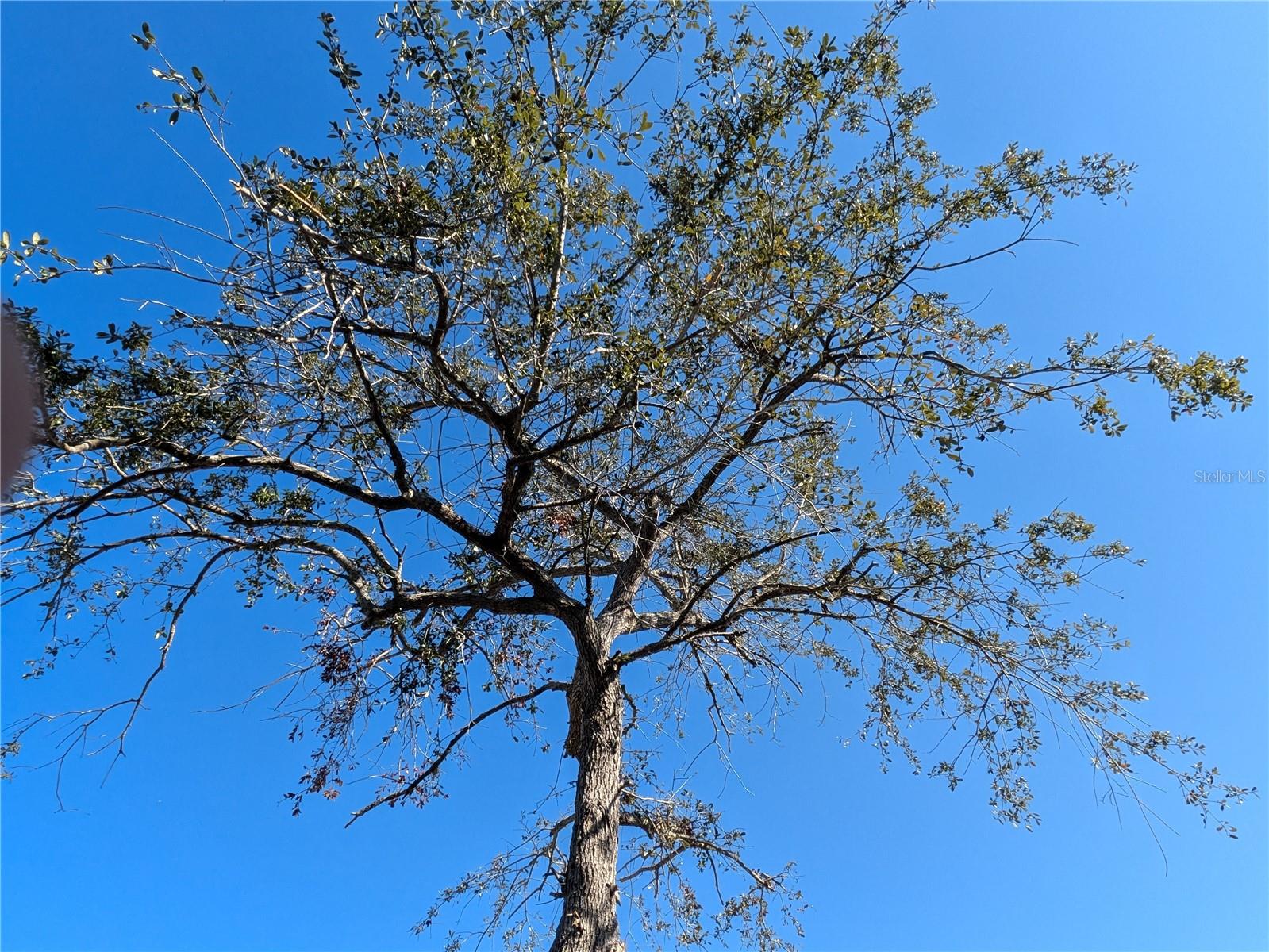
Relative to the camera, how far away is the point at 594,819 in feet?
16.8

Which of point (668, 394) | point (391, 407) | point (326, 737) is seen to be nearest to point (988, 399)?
point (668, 394)

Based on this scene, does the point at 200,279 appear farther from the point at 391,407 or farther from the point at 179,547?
the point at 179,547

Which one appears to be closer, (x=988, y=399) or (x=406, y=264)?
(x=406, y=264)

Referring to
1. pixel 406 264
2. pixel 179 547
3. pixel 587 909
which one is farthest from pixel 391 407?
pixel 587 909

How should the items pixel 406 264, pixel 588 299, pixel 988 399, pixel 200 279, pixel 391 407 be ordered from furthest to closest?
pixel 391 407, pixel 988 399, pixel 588 299, pixel 406 264, pixel 200 279

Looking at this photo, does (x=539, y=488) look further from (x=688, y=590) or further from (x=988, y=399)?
(x=988, y=399)

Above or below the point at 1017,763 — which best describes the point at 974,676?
above

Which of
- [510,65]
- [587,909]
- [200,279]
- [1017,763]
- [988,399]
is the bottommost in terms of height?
[587,909]

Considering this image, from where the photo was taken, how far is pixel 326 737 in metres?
6.19

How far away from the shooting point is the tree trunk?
465 centimetres

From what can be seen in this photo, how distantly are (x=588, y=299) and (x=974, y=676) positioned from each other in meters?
4.37

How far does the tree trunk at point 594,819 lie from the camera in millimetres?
Answer: 4652

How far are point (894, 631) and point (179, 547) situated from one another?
5.75m

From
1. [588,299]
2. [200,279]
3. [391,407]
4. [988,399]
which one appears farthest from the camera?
[391,407]
